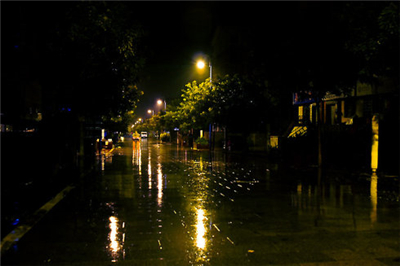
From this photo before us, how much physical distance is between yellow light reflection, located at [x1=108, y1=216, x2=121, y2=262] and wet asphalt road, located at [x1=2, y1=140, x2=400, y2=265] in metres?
0.02

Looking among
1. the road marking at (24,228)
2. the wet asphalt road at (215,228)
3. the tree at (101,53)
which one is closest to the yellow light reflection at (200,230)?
the wet asphalt road at (215,228)

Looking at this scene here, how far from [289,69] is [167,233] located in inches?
535

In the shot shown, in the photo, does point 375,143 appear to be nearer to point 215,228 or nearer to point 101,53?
point 101,53

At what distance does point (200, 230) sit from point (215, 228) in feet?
1.12

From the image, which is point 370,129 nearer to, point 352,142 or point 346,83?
point 352,142

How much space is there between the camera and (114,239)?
288 inches

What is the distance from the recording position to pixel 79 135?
28.5 metres

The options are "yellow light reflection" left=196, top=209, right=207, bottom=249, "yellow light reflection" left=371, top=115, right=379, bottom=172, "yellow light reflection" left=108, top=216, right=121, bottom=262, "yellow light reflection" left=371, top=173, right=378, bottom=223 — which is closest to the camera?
"yellow light reflection" left=108, top=216, right=121, bottom=262

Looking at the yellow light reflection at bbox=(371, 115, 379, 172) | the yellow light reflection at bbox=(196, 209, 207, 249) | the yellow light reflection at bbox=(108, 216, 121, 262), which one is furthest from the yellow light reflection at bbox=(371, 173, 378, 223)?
the yellow light reflection at bbox=(108, 216, 121, 262)

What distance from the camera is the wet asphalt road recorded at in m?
6.28

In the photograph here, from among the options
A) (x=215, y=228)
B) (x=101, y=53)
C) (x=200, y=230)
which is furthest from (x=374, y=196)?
(x=101, y=53)

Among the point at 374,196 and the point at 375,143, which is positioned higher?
the point at 375,143

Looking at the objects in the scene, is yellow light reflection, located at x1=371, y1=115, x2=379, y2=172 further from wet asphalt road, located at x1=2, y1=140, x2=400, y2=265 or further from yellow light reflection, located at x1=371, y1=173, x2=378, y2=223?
wet asphalt road, located at x1=2, y1=140, x2=400, y2=265

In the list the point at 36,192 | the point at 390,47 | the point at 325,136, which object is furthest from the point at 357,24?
the point at 36,192
